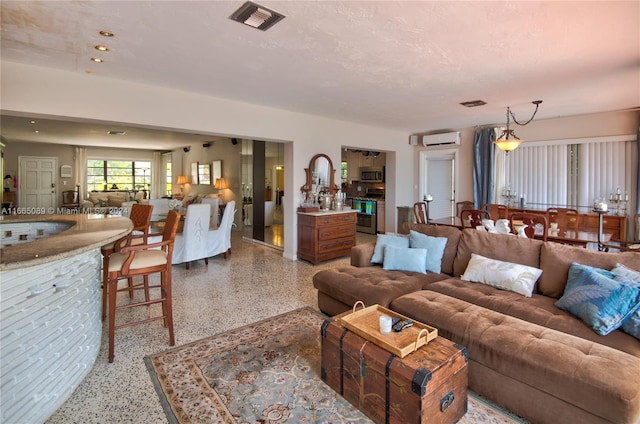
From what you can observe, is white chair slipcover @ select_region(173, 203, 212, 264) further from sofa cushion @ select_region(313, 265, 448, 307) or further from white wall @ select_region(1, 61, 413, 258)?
sofa cushion @ select_region(313, 265, 448, 307)

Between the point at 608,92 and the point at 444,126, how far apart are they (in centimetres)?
289

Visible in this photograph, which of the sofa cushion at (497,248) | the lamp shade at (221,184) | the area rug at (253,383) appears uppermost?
the lamp shade at (221,184)

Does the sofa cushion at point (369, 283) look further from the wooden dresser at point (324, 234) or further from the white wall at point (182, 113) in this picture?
the white wall at point (182, 113)

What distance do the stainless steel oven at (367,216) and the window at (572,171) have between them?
3.07 m

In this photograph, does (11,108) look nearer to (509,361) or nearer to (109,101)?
(109,101)

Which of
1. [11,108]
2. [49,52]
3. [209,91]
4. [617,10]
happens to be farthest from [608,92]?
[11,108]

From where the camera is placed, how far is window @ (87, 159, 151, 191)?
11133 mm

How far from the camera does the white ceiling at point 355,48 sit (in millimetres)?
2258

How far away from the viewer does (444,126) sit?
22.7 feet

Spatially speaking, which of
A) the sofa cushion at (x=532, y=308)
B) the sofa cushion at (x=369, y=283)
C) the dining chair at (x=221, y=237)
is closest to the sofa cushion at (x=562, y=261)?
the sofa cushion at (x=532, y=308)

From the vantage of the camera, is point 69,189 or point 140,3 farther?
point 69,189

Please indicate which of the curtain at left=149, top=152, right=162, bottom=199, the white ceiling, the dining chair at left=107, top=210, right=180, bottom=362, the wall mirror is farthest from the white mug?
the curtain at left=149, top=152, right=162, bottom=199

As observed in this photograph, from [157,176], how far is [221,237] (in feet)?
26.6

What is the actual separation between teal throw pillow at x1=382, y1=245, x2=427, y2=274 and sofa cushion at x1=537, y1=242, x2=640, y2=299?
102 cm
